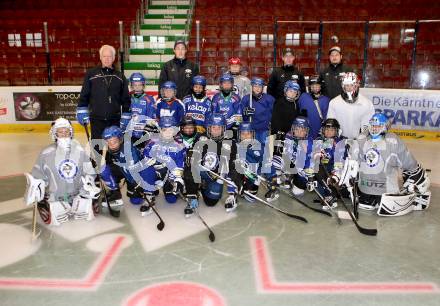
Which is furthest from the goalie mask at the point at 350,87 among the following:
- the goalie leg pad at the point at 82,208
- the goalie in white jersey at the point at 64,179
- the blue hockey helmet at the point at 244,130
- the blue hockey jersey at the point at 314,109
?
the goalie leg pad at the point at 82,208

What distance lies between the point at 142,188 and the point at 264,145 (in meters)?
1.71

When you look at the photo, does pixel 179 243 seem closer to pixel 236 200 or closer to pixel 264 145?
pixel 236 200

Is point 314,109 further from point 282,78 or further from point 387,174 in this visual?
point 387,174

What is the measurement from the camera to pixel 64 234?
3.96 m

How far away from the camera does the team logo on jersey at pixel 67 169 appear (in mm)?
4207

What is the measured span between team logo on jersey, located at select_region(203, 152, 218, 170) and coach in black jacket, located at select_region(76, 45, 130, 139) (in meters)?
1.39

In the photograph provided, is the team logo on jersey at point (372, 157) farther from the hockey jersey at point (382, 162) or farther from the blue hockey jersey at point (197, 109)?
the blue hockey jersey at point (197, 109)

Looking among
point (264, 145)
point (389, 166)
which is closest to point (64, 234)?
point (264, 145)

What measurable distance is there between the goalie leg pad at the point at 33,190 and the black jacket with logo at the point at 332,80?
3688 mm

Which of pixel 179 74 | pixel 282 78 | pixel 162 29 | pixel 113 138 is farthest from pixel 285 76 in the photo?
pixel 162 29

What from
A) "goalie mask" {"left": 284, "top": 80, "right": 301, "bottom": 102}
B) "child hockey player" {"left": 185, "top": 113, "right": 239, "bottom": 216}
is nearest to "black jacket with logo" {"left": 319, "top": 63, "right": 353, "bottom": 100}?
"goalie mask" {"left": 284, "top": 80, "right": 301, "bottom": 102}

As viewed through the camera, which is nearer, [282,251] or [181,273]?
[181,273]

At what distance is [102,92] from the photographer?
5.06m

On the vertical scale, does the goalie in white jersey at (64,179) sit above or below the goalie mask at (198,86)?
below
